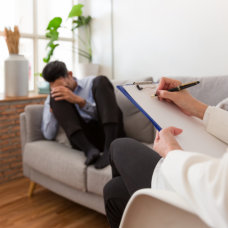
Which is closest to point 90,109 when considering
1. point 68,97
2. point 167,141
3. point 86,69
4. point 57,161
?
point 68,97

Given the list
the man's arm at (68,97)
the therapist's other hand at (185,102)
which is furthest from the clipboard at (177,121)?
the man's arm at (68,97)

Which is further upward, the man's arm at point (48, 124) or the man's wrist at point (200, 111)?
the man's wrist at point (200, 111)

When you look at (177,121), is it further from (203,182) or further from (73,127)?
(73,127)

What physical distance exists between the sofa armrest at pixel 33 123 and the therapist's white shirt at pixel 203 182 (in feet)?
5.52

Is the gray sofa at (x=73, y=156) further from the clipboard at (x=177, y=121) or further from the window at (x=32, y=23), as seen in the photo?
the window at (x=32, y=23)

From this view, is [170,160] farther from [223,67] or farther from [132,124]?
[223,67]

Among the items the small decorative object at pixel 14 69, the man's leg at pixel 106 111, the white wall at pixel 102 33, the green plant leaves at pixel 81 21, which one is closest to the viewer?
the man's leg at pixel 106 111

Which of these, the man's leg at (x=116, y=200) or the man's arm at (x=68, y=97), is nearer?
the man's leg at (x=116, y=200)

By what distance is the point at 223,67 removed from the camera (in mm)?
2238

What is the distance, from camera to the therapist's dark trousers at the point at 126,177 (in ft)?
3.01

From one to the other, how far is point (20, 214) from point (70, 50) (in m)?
2.17

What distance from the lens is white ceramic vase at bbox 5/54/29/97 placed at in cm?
247

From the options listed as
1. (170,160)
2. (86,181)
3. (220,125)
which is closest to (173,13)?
(86,181)

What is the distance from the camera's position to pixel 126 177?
0.95 metres
